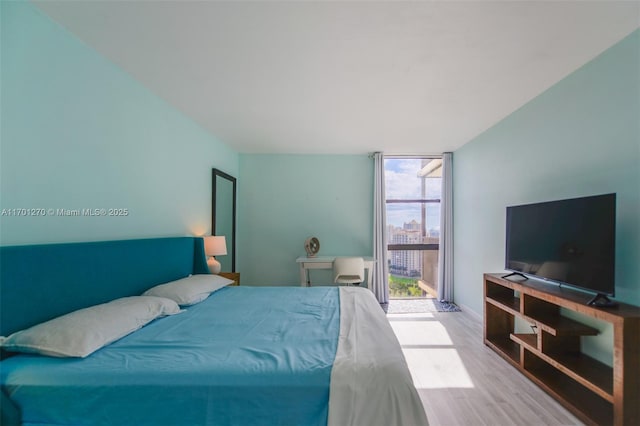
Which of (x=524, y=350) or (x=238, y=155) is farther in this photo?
(x=238, y=155)

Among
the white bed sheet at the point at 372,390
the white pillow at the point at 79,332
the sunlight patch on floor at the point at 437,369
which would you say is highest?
the white pillow at the point at 79,332

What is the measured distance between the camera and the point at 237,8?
53.9 inches

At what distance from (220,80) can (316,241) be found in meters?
2.70

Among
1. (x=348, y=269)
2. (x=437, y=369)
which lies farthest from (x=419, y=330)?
(x=348, y=269)

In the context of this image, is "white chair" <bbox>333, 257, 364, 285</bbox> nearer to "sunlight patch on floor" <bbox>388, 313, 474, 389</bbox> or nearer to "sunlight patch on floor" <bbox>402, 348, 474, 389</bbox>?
"sunlight patch on floor" <bbox>388, 313, 474, 389</bbox>

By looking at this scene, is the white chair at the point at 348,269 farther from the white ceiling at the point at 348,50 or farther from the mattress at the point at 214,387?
the mattress at the point at 214,387

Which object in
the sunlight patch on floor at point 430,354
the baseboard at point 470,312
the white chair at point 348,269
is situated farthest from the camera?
the white chair at point 348,269

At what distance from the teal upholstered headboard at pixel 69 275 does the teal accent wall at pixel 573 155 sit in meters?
3.52

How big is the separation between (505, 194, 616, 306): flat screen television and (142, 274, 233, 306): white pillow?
112 inches

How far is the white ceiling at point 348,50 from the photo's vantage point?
4.54ft

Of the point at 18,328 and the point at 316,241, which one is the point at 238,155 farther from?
the point at 18,328

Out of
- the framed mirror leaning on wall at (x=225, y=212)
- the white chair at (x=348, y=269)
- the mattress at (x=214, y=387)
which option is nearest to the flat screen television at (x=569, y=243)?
the mattress at (x=214, y=387)

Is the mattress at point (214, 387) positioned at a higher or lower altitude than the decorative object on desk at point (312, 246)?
lower

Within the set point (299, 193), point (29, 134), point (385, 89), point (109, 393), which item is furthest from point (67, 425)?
point (299, 193)
